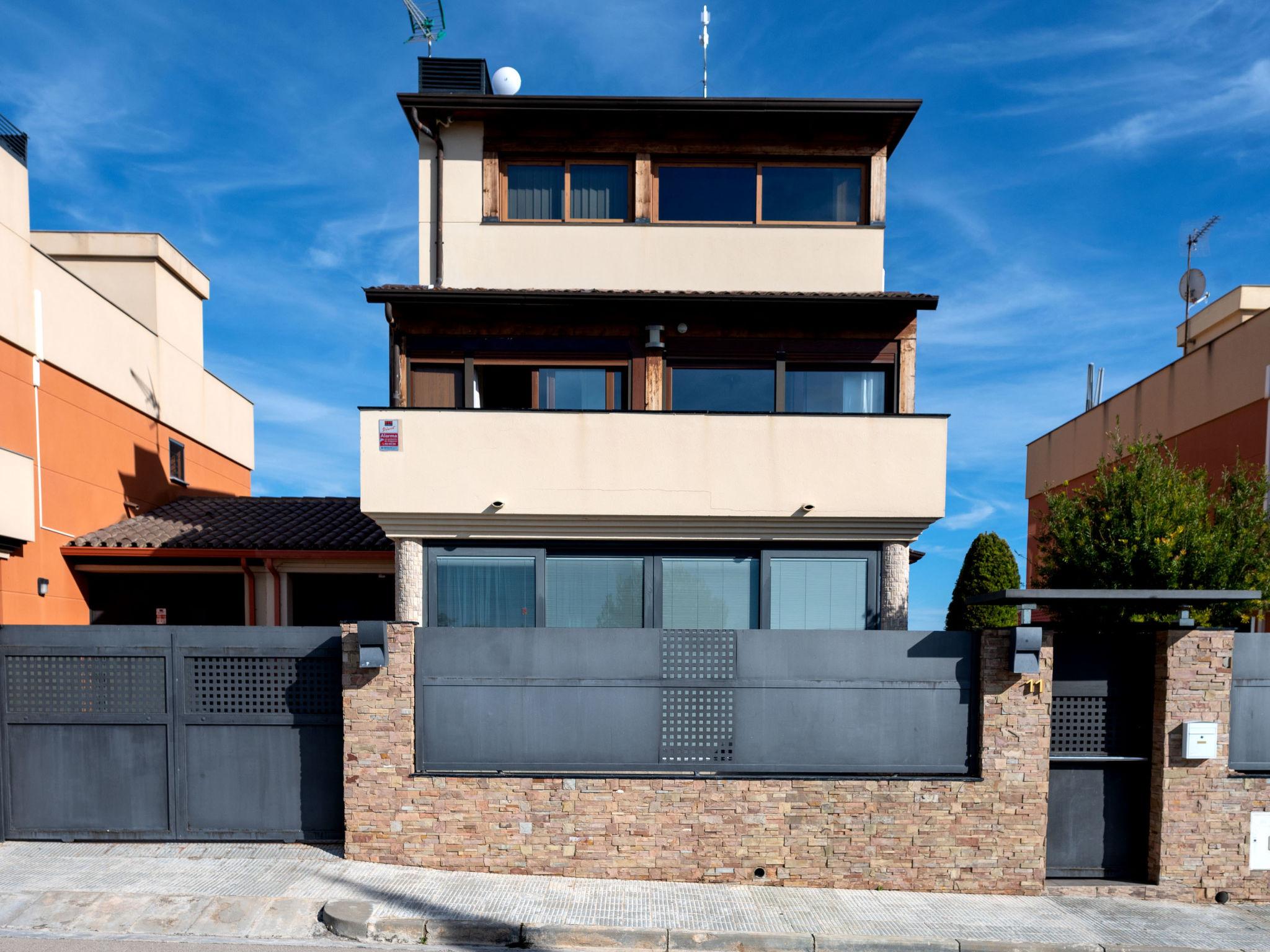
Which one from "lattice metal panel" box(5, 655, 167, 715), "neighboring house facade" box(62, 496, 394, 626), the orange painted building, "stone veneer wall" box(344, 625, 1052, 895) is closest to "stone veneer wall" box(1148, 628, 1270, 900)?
"stone veneer wall" box(344, 625, 1052, 895)

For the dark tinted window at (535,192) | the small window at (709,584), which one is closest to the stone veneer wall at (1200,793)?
the small window at (709,584)

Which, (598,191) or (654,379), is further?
(598,191)

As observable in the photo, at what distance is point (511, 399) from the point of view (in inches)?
409

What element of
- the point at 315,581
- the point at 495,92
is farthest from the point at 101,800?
the point at 495,92

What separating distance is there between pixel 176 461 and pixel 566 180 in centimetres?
1108

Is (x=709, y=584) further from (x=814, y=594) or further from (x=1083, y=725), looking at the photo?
(x=1083, y=725)

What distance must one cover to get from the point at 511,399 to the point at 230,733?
5.34 m

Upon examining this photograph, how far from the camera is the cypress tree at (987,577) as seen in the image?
12758 mm

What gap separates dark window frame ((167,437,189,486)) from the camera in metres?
15.4

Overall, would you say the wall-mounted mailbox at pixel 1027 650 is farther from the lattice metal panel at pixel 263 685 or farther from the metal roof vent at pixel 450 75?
the metal roof vent at pixel 450 75

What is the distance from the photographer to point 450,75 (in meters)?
10.8

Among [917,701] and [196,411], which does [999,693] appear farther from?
[196,411]

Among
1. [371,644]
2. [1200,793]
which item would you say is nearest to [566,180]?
[371,644]

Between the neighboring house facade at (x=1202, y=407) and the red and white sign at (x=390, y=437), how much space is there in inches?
404
